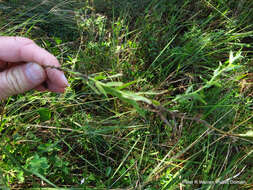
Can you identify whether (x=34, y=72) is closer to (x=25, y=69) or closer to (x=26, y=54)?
(x=25, y=69)

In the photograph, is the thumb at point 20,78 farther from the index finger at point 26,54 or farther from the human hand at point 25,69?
the index finger at point 26,54

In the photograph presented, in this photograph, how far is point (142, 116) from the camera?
4.07 feet

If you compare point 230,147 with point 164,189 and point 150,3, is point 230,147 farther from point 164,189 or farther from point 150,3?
point 150,3

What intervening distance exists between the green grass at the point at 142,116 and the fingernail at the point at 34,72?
0.55 feet

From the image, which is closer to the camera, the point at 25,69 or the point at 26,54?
the point at 25,69

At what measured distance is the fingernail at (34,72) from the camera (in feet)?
4.01

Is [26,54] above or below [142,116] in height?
above

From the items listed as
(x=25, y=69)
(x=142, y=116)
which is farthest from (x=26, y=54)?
(x=142, y=116)

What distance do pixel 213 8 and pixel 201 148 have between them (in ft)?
4.71

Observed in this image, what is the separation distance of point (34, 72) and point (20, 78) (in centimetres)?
11

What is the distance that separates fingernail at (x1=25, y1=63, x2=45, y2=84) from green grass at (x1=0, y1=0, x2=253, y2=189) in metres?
0.17

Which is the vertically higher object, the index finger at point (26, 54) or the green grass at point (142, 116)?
the index finger at point (26, 54)

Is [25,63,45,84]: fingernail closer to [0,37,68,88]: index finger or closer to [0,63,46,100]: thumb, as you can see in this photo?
[0,63,46,100]: thumb

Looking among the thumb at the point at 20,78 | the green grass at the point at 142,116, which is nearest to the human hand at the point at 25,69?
the thumb at the point at 20,78
